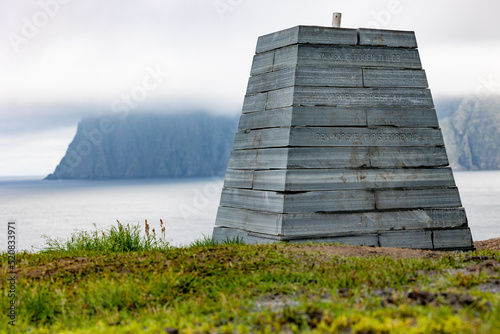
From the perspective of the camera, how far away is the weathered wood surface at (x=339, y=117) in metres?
9.45

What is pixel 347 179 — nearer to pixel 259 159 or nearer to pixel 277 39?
pixel 259 159

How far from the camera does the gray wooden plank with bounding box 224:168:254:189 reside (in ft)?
32.6

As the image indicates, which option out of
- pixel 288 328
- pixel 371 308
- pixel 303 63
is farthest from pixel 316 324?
pixel 303 63

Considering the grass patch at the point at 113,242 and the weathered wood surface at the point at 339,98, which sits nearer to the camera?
the weathered wood surface at the point at 339,98

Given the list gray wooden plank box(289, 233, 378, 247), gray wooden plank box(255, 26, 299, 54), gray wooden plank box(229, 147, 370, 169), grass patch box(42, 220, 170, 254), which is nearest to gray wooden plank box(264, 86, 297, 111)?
gray wooden plank box(229, 147, 370, 169)

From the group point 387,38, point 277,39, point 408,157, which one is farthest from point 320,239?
point 387,38

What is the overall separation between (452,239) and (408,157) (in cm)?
181

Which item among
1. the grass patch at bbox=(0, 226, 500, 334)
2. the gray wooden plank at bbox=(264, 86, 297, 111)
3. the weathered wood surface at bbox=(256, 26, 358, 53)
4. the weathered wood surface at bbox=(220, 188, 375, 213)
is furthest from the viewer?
the weathered wood surface at bbox=(256, 26, 358, 53)

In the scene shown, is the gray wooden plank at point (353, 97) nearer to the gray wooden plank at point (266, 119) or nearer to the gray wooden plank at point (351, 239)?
the gray wooden plank at point (266, 119)

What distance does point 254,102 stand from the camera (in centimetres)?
1031

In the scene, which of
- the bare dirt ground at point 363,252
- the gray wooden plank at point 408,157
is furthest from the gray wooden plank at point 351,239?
the gray wooden plank at point 408,157

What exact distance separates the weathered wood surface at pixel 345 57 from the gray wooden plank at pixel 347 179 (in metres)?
2.08

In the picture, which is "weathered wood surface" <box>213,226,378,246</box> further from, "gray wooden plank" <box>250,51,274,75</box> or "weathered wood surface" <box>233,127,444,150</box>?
"gray wooden plank" <box>250,51,274,75</box>

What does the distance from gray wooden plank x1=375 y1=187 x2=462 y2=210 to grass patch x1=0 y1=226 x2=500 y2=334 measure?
7.35 ft
